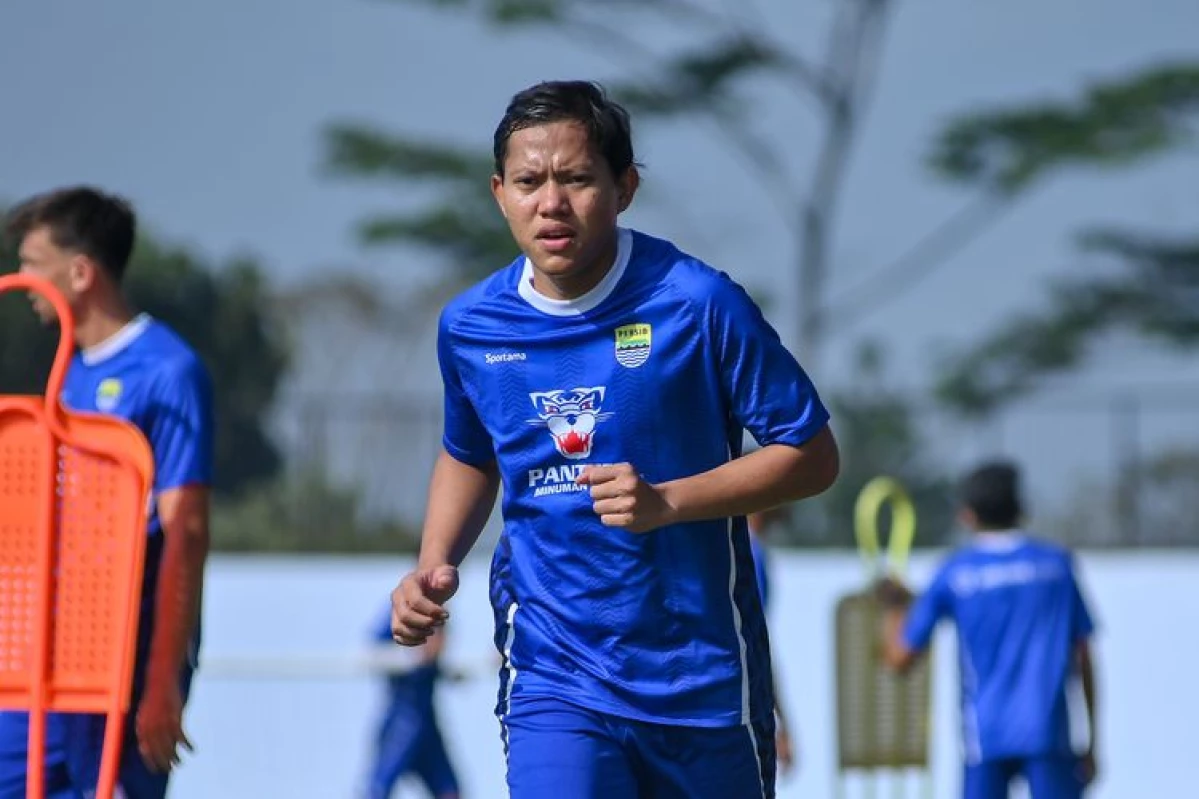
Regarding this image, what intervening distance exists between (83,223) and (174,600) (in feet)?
3.11

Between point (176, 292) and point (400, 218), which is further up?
point (400, 218)

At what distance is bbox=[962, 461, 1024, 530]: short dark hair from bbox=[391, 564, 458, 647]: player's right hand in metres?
4.63

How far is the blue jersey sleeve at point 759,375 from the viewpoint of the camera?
4340 millimetres

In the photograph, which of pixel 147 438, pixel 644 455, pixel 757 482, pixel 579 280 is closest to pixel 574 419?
pixel 644 455

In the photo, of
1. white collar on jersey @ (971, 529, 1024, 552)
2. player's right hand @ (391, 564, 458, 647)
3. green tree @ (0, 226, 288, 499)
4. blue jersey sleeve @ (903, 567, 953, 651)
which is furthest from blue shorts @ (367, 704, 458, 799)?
player's right hand @ (391, 564, 458, 647)

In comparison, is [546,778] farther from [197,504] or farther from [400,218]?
[400,218]

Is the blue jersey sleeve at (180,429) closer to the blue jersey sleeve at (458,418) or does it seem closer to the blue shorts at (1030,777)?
the blue jersey sleeve at (458,418)

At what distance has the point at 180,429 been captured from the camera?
5.16 meters

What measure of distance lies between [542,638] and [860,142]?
1849 cm

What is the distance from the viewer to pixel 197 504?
511cm

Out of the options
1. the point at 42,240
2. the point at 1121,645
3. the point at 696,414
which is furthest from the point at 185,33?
the point at 696,414

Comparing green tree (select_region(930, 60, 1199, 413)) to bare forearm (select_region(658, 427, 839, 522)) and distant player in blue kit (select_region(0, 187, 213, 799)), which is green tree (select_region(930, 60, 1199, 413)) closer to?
distant player in blue kit (select_region(0, 187, 213, 799))

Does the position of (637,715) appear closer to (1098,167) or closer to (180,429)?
(180,429)

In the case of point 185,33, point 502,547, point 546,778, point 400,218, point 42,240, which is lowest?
point 546,778
